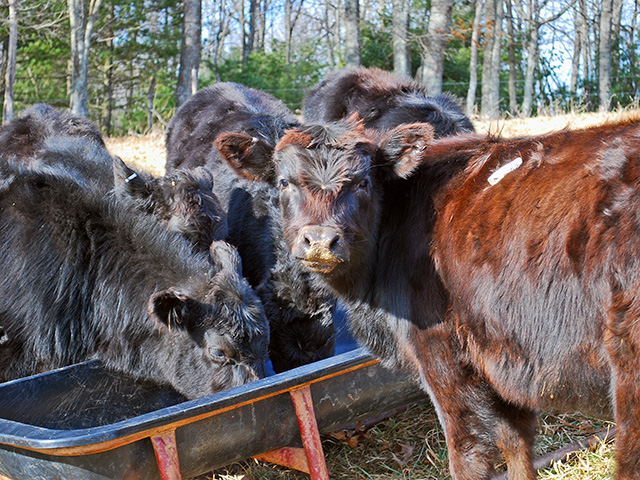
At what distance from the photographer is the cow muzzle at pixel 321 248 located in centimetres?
298

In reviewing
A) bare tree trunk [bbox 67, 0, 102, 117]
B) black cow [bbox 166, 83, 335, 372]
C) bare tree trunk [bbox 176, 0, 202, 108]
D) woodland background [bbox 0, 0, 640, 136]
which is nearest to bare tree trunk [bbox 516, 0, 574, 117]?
woodland background [bbox 0, 0, 640, 136]

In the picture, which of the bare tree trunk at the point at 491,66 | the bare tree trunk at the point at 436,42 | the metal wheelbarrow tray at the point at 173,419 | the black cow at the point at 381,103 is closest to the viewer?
the metal wheelbarrow tray at the point at 173,419

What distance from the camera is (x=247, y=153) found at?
399 cm

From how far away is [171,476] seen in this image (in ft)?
10.1

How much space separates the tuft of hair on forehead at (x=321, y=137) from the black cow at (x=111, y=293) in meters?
1.15

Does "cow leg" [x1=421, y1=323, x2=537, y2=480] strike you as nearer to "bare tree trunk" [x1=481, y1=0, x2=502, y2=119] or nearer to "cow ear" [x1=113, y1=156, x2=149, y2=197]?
"cow ear" [x1=113, y1=156, x2=149, y2=197]

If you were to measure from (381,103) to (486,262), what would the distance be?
4594mm

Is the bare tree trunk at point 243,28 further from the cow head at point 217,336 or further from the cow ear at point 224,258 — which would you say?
the cow head at point 217,336

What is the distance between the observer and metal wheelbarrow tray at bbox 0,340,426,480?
2.94 metres

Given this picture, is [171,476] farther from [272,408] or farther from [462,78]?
[462,78]

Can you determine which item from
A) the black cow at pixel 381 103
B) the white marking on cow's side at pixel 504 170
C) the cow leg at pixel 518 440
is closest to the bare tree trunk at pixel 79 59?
the black cow at pixel 381 103

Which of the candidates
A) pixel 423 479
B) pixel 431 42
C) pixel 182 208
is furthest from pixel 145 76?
pixel 423 479

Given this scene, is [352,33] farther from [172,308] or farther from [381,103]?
[172,308]

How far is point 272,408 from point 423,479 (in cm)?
126
